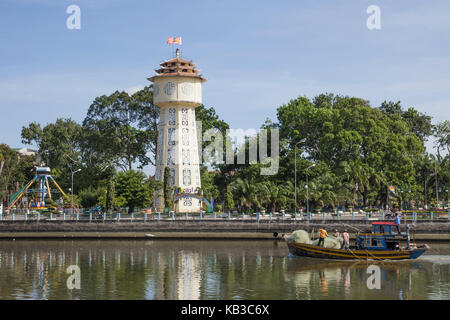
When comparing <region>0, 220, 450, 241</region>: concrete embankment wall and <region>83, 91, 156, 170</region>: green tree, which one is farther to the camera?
<region>83, 91, 156, 170</region>: green tree

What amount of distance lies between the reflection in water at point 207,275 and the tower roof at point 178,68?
31.8 metres

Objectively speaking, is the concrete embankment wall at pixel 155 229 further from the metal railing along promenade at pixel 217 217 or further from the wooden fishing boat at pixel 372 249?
the wooden fishing boat at pixel 372 249

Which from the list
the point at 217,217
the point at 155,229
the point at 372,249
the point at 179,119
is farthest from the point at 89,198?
the point at 372,249

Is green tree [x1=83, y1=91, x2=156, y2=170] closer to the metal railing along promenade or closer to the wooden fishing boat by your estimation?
the metal railing along promenade

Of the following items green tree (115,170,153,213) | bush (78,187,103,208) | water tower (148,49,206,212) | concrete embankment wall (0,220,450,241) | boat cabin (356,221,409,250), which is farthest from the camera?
bush (78,187,103,208)

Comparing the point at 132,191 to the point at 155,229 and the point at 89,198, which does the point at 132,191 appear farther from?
the point at 89,198

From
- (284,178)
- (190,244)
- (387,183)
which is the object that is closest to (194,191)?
(284,178)

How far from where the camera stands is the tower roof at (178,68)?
82.5m

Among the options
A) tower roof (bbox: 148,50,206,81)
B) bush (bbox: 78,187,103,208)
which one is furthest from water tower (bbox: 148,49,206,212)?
bush (bbox: 78,187,103,208)

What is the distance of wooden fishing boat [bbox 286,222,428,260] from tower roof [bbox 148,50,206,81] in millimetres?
40545

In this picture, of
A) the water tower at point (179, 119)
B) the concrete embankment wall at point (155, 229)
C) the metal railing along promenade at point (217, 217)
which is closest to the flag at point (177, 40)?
the water tower at point (179, 119)

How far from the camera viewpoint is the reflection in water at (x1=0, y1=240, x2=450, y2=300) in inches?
1273

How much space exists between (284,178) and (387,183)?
14.5 meters

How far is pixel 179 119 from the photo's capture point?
8306 cm
